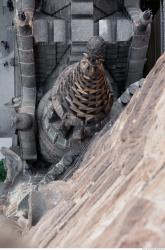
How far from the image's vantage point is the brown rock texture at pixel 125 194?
648 cm

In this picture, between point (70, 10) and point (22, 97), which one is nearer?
point (70, 10)

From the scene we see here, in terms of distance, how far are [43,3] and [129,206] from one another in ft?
35.8

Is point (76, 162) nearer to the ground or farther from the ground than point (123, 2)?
nearer to the ground

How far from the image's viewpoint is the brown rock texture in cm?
648

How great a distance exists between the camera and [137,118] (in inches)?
345

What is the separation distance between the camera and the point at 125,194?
7.23 m

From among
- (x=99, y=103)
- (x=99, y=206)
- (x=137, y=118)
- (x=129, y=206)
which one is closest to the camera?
(x=129, y=206)

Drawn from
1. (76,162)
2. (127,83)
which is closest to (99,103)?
(76,162)

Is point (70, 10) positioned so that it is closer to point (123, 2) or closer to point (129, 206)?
point (123, 2)

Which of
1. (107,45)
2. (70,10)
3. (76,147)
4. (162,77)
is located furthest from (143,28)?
(162,77)

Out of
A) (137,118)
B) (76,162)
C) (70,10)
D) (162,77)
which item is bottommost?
(76,162)

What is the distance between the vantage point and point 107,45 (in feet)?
52.2

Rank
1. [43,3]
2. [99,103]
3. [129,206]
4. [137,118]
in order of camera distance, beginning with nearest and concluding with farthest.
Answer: [129,206] < [137,118] < [99,103] < [43,3]

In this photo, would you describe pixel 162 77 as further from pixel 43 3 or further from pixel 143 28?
pixel 43 3
